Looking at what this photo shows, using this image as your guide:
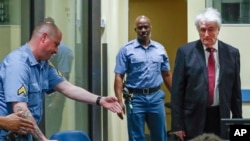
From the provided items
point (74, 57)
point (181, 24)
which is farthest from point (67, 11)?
point (181, 24)

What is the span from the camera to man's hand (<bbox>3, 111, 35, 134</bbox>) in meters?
2.98

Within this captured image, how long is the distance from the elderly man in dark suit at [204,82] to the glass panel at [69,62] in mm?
1751

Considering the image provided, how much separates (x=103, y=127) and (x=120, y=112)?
2.95 metres

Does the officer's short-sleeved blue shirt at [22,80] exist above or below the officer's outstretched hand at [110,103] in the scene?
above

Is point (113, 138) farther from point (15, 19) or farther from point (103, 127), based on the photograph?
point (15, 19)

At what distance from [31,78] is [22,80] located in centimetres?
13

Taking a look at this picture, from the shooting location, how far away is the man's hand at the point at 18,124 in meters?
2.98

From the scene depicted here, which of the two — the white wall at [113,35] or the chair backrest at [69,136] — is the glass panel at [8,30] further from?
the white wall at [113,35]

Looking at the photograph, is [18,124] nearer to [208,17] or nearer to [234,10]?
[208,17]

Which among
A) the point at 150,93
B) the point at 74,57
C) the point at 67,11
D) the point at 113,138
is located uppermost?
the point at 67,11

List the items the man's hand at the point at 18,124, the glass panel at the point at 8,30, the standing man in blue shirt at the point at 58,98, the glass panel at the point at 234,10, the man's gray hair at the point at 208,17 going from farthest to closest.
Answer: the glass panel at the point at 234,10, the standing man in blue shirt at the point at 58,98, the glass panel at the point at 8,30, the man's gray hair at the point at 208,17, the man's hand at the point at 18,124

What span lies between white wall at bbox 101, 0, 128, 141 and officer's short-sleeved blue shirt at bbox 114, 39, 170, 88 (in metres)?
0.56

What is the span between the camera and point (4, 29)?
4.64 meters

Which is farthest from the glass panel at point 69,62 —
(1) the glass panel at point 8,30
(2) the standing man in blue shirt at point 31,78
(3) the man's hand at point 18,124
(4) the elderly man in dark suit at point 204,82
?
(3) the man's hand at point 18,124
